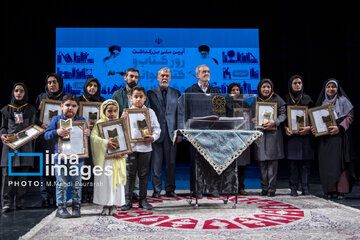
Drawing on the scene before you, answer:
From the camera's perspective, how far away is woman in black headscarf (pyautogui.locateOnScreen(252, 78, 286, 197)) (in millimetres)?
5039

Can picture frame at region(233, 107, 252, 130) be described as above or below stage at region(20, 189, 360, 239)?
above

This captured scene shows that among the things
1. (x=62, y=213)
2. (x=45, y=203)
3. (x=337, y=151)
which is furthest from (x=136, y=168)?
(x=337, y=151)

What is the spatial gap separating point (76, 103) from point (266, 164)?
Answer: 2988 mm

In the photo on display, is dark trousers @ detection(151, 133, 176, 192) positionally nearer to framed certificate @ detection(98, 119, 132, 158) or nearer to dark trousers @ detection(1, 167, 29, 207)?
framed certificate @ detection(98, 119, 132, 158)

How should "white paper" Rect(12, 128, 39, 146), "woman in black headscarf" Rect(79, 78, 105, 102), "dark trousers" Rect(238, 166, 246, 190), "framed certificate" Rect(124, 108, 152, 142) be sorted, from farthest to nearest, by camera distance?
"dark trousers" Rect(238, 166, 246, 190), "woman in black headscarf" Rect(79, 78, 105, 102), "white paper" Rect(12, 128, 39, 146), "framed certificate" Rect(124, 108, 152, 142)

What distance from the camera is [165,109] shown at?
16.8 feet

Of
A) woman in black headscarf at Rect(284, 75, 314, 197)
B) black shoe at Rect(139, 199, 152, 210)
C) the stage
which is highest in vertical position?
woman in black headscarf at Rect(284, 75, 314, 197)

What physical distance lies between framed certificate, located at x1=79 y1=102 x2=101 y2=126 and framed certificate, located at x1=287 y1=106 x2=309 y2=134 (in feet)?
9.19

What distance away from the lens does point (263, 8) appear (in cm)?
880

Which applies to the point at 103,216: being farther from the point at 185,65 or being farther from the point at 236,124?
the point at 185,65

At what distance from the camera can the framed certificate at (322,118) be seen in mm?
4926

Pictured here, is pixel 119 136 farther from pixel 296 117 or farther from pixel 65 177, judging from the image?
pixel 296 117

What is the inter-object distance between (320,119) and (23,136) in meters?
4.07

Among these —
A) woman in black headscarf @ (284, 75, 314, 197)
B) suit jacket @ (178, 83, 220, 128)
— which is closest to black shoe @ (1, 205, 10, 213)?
suit jacket @ (178, 83, 220, 128)
